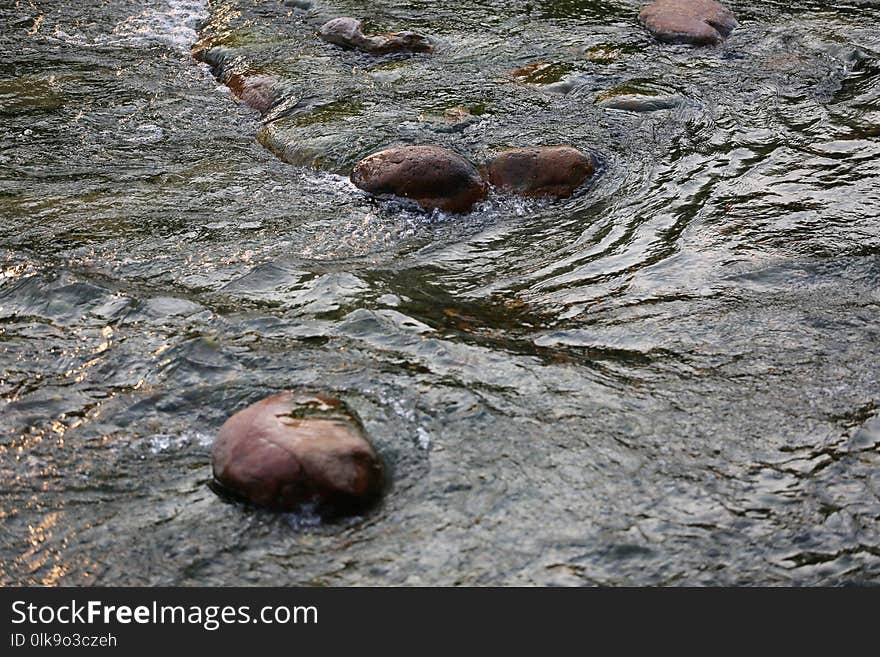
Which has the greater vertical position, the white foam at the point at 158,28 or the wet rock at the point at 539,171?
the wet rock at the point at 539,171

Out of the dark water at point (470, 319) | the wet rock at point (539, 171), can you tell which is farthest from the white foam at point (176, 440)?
the wet rock at point (539, 171)

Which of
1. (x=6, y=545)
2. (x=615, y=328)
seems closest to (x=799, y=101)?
(x=615, y=328)

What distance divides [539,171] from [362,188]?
113cm

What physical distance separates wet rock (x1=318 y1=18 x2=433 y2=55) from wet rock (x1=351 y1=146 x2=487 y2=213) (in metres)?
2.67

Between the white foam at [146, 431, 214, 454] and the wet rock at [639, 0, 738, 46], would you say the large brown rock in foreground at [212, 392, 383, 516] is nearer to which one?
the white foam at [146, 431, 214, 454]

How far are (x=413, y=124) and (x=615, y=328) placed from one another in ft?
9.81

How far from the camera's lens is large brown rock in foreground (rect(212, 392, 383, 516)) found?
12.3 ft

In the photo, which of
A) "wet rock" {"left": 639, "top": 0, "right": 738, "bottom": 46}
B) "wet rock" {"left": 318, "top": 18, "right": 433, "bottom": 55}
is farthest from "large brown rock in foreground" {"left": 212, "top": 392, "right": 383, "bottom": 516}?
"wet rock" {"left": 639, "top": 0, "right": 738, "bottom": 46}

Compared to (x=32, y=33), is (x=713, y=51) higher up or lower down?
higher up

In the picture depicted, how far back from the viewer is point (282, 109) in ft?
25.8

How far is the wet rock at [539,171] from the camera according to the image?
21.2 feet

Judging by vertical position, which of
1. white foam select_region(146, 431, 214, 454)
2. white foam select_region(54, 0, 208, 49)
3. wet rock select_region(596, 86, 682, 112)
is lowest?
white foam select_region(54, 0, 208, 49)

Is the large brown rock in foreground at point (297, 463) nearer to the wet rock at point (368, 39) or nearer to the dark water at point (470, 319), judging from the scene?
the dark water at point (470, 319)
